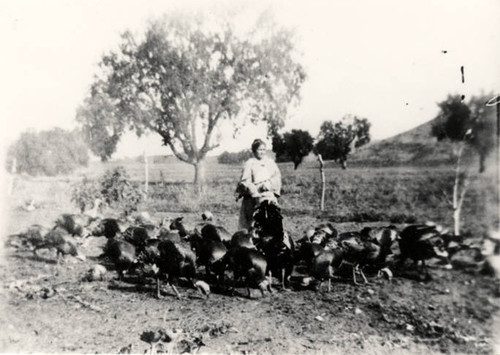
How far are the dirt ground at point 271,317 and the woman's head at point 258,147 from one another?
1.82 m

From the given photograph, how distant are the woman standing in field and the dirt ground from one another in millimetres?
1318

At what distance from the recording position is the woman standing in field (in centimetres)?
575

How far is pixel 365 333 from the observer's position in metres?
3.83

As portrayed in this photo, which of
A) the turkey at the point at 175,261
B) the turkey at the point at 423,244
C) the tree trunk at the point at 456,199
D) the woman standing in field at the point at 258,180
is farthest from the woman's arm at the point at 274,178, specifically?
the tree trunk at the point at 456,199

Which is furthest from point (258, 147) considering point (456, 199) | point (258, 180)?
point (456, 199)

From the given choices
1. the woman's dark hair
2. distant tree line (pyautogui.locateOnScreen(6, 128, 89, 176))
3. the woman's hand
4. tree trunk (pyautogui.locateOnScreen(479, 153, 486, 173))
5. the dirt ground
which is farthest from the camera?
distant tree line (pyautogui.locateOnScreen(6, 128, 89, 176))

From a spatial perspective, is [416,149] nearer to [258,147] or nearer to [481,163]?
[481,163]

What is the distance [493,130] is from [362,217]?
4.67 m

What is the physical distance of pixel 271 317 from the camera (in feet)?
13.8

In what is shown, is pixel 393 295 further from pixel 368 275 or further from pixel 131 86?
pixel 131 86

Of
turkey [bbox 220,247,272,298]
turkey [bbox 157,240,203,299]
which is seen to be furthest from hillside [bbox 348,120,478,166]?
turkey [bbox 157,240,203,299]

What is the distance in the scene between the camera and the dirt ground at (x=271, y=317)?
148 inches

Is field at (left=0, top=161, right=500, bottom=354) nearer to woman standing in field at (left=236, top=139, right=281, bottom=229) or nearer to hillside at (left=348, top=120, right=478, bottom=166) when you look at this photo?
hillside at (left=348, top=120, right=478, bottom=166)

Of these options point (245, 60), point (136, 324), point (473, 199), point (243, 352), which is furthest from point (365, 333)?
point (245, 60)
